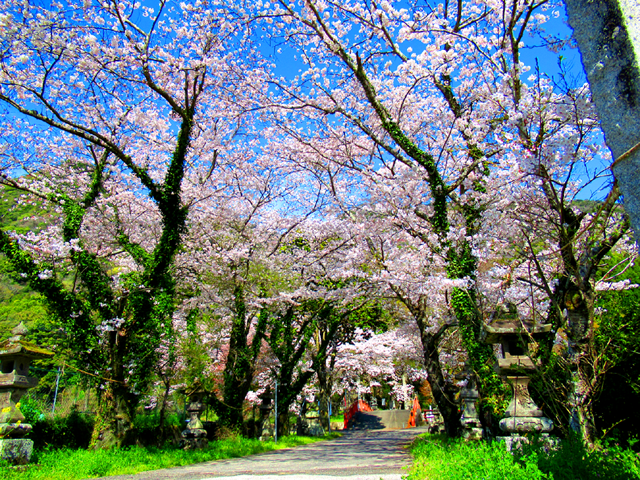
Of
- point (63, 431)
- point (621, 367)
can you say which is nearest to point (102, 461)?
point (63, 431)

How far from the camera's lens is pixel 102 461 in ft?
24.6

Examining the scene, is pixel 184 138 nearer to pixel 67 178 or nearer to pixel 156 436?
pixel 67 178

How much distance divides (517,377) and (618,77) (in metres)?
5.48

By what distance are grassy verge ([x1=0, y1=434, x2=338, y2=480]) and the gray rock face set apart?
27.2 ft

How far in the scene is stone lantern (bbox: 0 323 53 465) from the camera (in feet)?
22.7

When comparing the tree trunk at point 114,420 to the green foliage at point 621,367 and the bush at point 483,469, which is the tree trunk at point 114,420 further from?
the green foliage at point 621,367

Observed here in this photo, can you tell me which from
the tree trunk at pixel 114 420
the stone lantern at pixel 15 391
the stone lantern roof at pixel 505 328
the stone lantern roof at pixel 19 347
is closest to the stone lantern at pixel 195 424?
the tree trunk at pixel 114 420

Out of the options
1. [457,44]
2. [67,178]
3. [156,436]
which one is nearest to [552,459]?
[457,44]

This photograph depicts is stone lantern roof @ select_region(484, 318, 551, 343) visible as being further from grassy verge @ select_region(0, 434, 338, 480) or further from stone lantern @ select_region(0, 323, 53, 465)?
stone lantern @ select_region(0, 323, 53, 465)

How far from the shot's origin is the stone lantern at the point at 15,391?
6.93 meters

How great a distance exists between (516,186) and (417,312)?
5011 millimetres

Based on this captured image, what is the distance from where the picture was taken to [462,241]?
8.66 metres

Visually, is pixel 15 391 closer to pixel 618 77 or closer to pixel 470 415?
pixel 618 77

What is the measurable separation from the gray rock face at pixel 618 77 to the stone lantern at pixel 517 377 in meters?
3.85
